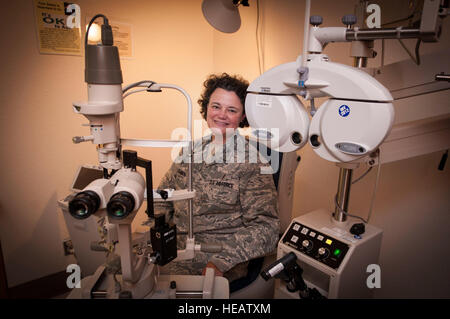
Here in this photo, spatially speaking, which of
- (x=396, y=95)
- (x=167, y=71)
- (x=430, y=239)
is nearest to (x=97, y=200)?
(x=396, y=95)

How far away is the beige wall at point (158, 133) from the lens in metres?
1.40

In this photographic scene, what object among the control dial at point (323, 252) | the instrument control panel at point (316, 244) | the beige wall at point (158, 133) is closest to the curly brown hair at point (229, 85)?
the beige wall at point (158, 133)

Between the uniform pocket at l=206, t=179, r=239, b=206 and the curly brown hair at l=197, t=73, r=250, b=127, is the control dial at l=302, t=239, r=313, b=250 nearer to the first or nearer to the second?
the uniform pocket at l=206, t=179, r=239, b=206

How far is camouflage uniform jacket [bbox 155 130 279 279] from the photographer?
128 centimetres

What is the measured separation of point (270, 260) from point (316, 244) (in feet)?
1.34

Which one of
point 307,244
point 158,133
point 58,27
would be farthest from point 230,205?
point 58,27

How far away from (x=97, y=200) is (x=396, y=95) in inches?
33.2

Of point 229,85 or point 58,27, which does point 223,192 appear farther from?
point 58,27

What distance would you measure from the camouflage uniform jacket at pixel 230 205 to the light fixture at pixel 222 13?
53 cm

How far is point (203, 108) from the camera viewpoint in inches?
66.0

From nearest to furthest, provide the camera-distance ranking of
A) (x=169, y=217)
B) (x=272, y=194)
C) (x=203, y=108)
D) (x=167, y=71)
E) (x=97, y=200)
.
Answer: (x=97, y=200)
(x=272, y=194)
(x=169, y=217)
(x=203, y=108)
(x=167, y=71)

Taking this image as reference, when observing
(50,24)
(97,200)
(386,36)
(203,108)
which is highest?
(50,24)
